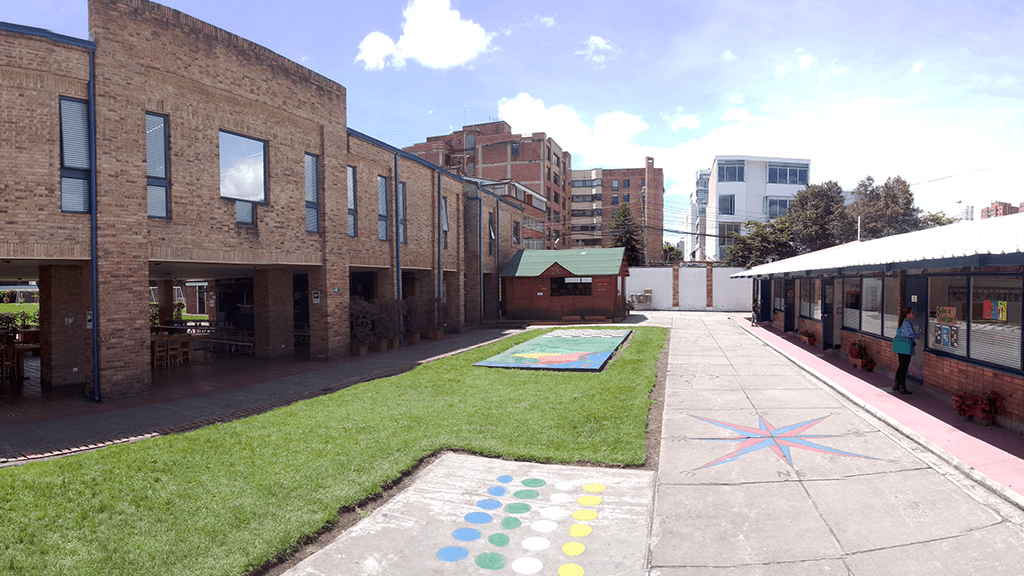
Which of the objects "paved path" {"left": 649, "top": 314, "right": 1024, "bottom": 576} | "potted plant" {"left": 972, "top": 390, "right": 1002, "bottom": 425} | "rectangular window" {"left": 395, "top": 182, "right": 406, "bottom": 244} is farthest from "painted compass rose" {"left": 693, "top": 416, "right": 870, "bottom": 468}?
"rectangular window" {"left": 395, "top": 182, "right": 406, "bottom": 244}

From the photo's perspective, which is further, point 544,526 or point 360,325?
point 360,325

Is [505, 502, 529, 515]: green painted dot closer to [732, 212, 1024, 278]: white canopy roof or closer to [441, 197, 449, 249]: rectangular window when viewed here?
[732, 212, 1024, 278]: white canopy roof

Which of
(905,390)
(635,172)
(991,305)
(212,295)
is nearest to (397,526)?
(991,305)

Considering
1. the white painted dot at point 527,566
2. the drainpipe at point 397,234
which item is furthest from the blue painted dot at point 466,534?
the drainpipe at point 397,234

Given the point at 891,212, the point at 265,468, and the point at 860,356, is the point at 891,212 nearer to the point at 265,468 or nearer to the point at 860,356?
the point at 860,356

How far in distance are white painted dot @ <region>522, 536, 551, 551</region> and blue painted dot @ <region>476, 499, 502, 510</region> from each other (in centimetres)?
80

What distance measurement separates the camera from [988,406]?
857 centimetres

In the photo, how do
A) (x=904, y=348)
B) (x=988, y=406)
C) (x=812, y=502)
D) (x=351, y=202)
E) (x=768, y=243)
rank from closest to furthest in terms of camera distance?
(x=812, y=502), (x=988, y=406), (x=904, y=348), (x=351, y=202), (x=768, y=243)

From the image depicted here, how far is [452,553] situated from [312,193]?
44.2 feet

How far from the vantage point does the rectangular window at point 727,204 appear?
211 feet

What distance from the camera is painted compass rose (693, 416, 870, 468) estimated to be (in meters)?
7.57

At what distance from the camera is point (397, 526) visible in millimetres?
5590

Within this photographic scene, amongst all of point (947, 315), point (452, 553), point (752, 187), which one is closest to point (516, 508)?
point (452, 553)

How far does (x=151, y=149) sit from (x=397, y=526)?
10.7 m
